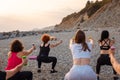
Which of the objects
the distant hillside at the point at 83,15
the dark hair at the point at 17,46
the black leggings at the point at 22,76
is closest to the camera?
the black leggings at the point at 22,76

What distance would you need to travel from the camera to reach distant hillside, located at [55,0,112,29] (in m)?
139

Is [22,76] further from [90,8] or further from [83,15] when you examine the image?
[90,8]

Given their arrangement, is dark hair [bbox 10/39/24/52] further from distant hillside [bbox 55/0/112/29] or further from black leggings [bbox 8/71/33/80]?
distant hillside [bbox 55/0/112/29]

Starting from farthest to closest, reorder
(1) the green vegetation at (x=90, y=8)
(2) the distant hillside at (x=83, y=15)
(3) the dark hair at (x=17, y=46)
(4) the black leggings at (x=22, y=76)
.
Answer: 1. (1) the green vegetation at (x=90, y=8)
2. (2) the distant hillside at (x=83, y=15)
3. (3) the dark hair at (x=17, y=46)
4. (4) the black leggings at (x=22, y=76)

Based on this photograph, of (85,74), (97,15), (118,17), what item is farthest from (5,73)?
(97,15)

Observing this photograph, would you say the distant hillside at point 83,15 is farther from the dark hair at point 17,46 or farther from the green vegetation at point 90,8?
the dark hair at point 17,46

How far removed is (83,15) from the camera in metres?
146

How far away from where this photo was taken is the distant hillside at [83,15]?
139 metres

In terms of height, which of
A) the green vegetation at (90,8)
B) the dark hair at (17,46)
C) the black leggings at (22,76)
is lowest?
the black leggings at (22,76)

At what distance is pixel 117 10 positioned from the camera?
117 meters

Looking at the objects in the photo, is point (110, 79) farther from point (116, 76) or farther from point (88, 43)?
point (88, 43)

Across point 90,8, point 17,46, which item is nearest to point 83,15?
point 90,8

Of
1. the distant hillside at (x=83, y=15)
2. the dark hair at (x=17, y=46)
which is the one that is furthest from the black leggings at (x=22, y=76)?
the distant hillside at (x=83, y=15)

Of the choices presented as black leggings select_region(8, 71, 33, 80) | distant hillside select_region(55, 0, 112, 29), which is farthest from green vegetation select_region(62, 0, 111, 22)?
black leggings select_region(8, 71, 33, 80)
